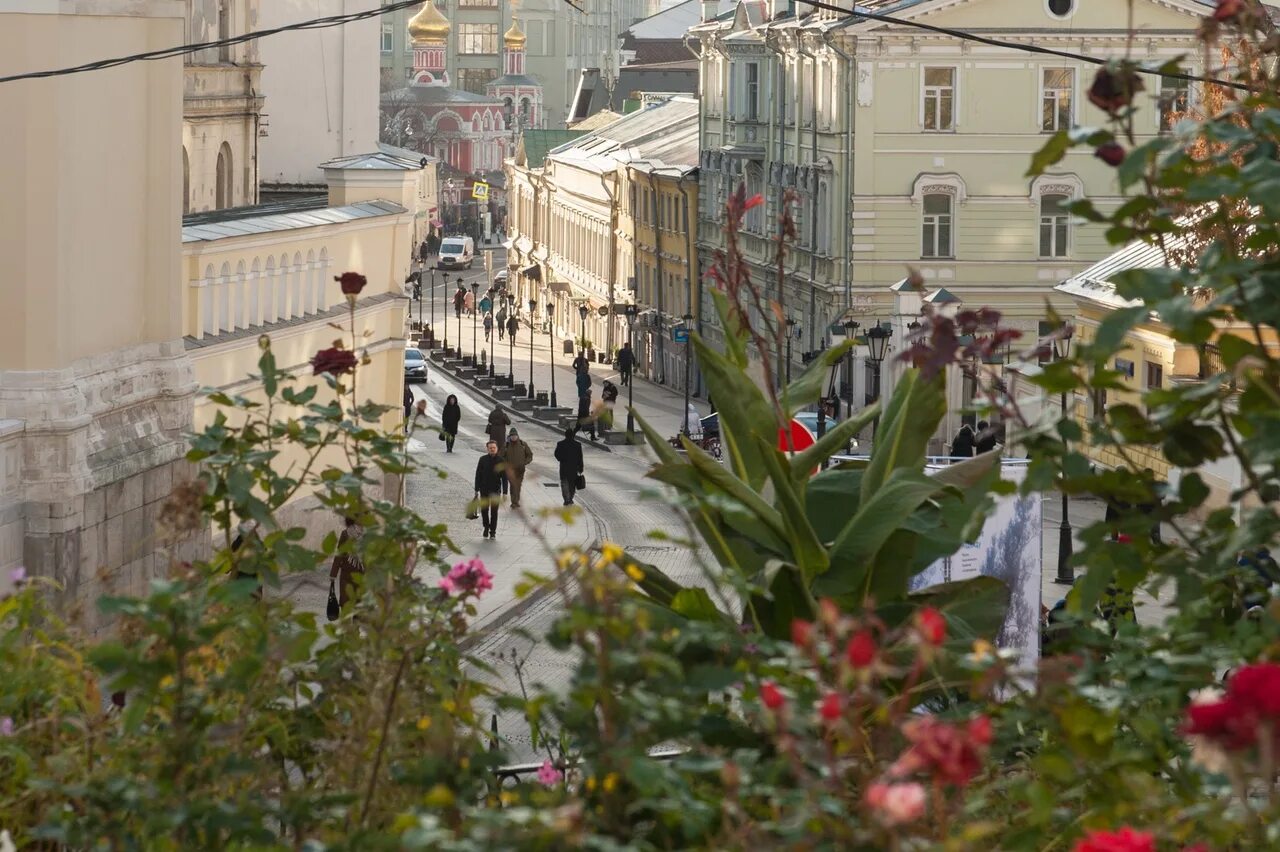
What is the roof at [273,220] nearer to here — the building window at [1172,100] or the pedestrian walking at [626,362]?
the building window at [1172,100]

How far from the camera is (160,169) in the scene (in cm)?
1623

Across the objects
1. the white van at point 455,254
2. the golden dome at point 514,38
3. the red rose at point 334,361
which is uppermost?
the golden dome at point 514,38

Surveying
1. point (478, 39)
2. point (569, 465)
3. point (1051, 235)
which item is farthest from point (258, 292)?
point (478, 39)

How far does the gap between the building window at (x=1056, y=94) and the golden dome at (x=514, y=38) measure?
100422 mm

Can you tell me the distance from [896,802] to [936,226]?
4191 cm

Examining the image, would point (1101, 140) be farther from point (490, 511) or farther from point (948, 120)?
point (948, 120)

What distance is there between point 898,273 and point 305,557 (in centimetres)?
3870

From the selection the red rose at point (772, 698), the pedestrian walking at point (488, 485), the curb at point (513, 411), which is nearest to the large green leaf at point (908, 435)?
the red rose at point (772, 698)

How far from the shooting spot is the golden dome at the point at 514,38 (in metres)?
141

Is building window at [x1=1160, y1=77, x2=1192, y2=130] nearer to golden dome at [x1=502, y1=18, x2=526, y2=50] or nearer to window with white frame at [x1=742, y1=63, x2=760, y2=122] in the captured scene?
window with white frame at [x1=742, y1=63, x2=760, y2=122]

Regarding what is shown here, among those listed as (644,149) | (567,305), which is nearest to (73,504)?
(644,149)

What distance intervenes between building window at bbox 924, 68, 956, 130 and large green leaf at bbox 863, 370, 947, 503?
37.8m

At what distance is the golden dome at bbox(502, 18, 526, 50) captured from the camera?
463 ft

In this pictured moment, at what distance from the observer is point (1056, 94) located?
43.2 metres
